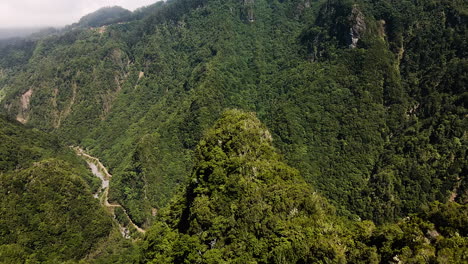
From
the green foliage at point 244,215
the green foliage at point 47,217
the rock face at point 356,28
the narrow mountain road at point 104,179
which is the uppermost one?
the rock face at point 356,28

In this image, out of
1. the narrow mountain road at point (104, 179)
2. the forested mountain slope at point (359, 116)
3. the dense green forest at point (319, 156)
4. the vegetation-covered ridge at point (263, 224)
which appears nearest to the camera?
the vegetation-covered ridge at point (263, 224)

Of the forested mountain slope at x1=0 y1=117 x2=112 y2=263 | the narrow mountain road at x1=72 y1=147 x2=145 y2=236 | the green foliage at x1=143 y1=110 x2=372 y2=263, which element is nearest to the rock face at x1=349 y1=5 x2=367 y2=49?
the green foliage at x1=143 y1=110 x2=372 y2=263

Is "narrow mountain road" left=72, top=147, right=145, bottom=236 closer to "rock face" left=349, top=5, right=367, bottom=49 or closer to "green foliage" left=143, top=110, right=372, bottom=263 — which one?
"green foliage" left=143, top=110, right=372, bottom=263

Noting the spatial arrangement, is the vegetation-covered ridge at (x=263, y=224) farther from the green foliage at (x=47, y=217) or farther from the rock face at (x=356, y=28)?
the rock face at (x=356, y=28)

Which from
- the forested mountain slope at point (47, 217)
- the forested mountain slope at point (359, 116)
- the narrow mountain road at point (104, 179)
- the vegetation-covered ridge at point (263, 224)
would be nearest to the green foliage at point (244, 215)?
the vegetation-covered ridge at point (263, 224)

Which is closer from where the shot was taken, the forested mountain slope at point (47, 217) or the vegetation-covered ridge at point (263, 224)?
the vegetation-covered ridge at point (263, 224)

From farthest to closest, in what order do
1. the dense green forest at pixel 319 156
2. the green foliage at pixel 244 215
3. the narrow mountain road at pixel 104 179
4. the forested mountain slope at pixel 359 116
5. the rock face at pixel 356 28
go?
1. the rock face at pixel 356 28
2. the narrow mountain road at pixel 104 179
3. the forested mountain slope at pixel 359 116
4. the dense green forest at pixel 319 156
5. the green foliage at pixel 244 215

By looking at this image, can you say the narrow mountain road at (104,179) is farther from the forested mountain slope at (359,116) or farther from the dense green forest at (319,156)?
the dense green forest at (319,156)

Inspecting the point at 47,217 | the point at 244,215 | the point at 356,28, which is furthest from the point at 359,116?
the point at 47,217

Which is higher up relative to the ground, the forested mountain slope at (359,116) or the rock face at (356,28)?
the rock face at (356,28)
